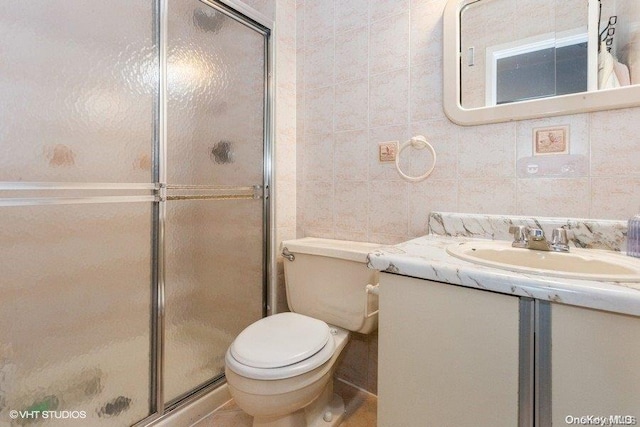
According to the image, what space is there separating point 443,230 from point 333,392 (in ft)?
3.15

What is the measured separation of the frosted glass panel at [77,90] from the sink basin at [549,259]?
46.6 inches

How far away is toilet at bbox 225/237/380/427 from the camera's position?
1021 millimetres

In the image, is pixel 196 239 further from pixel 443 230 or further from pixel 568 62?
pixel 568 62

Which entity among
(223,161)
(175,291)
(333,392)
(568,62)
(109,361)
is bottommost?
(333,392)

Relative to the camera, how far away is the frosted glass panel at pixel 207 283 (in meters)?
1.29

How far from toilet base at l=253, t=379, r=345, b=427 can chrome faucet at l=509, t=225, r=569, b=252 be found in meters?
1.03

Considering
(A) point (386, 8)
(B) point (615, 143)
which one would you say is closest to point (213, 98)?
(A) point (386, 8)

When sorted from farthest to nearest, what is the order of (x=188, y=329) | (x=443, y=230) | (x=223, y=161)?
(x=223, y=161)
(x=188, y=329)
(x=443, y=230)

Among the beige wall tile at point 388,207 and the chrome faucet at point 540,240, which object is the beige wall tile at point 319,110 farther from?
the chrome faucet at point 540,240

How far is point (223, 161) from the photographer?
147 cm

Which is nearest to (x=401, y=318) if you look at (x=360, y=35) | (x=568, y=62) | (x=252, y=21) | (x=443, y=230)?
(x=443, y=230)

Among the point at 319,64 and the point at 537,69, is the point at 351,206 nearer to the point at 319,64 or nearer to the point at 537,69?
the point at 319,64

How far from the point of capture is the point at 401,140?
4.58ft

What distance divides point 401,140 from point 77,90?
48.4 inches
